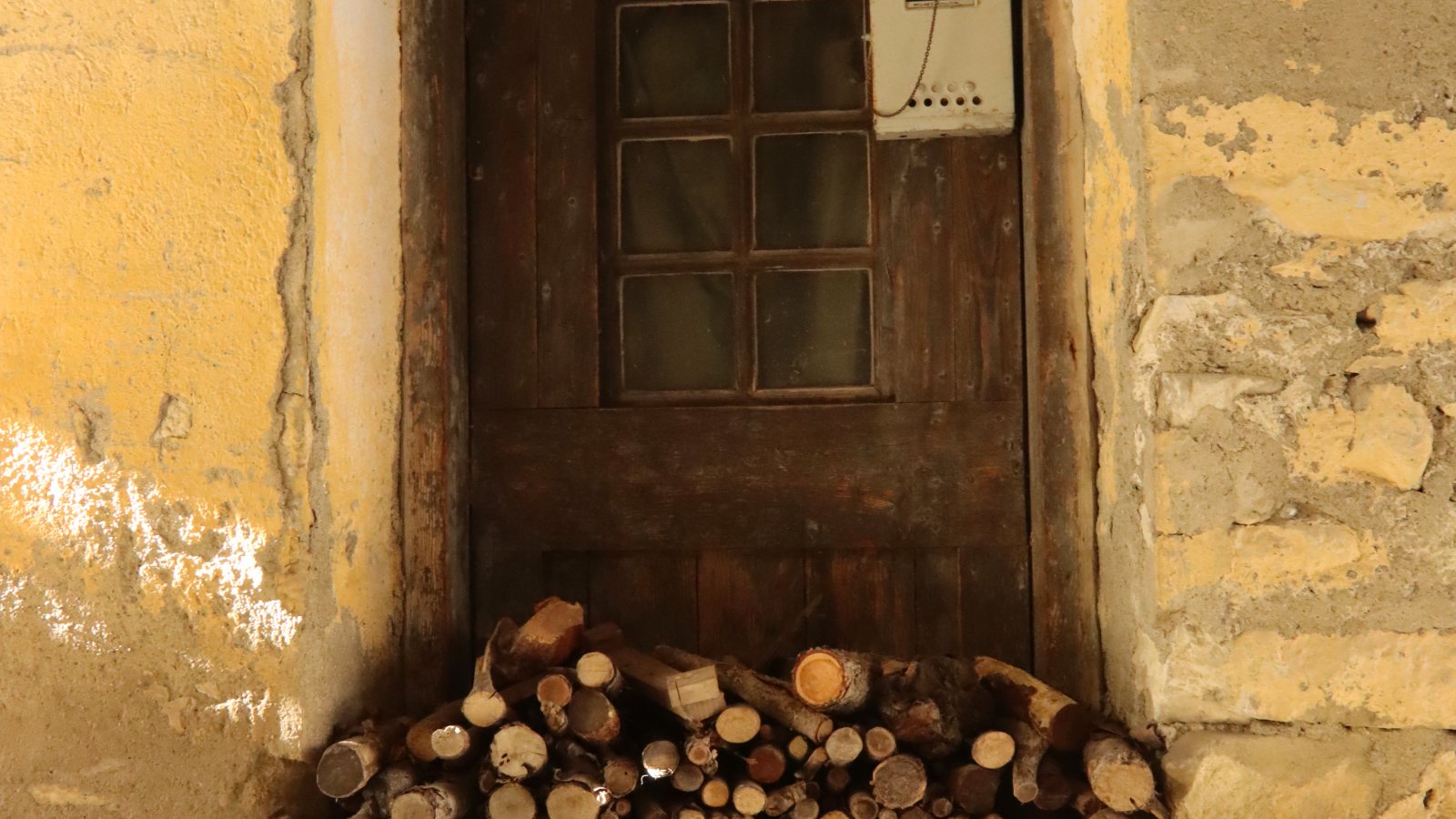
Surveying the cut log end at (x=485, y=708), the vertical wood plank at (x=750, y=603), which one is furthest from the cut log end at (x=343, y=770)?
the vertical wood plank at (x=750, y=603)

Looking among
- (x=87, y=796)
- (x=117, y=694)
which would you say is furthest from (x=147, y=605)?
(x=87, y=796)

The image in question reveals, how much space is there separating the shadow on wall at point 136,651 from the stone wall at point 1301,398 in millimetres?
1303

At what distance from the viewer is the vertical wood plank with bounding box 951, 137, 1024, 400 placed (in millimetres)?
1942

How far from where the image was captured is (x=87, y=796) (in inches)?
61.5

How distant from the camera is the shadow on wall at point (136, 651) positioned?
155cm

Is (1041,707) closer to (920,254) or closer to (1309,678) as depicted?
(1309,678)

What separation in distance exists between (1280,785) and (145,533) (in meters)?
1.67

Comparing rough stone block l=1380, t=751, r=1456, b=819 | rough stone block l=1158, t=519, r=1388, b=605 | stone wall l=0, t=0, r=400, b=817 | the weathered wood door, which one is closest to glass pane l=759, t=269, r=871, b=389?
the weathered wood door

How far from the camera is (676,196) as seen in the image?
2.03m

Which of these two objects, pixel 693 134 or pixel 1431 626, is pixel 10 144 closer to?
pixel 693 134

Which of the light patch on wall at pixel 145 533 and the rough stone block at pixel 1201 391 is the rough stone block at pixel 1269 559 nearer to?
the rough stone block at pixel 1201 391

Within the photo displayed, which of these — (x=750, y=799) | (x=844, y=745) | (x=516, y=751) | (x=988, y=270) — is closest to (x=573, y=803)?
(x=516, y=751)

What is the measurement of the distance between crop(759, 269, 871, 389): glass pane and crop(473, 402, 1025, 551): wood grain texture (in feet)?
0.26

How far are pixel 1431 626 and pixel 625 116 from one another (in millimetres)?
1578
